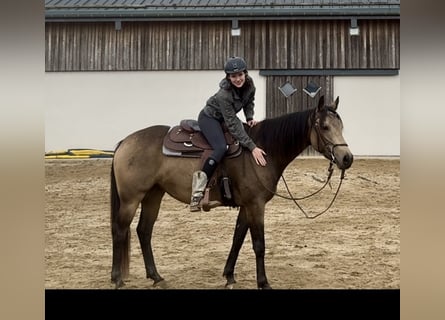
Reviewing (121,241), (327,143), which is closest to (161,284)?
(121,241)

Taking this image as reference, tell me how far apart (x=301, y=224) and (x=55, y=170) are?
2589mm

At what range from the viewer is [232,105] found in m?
3.81

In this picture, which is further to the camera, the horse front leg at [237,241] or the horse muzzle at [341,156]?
the horse front leg at [237,241]

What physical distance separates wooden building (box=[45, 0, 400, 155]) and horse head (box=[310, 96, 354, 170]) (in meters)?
2.30

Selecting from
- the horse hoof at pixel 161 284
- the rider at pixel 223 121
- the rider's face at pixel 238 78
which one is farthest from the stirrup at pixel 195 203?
the rider's face at pixel 238 78

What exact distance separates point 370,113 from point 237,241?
2.67 meters

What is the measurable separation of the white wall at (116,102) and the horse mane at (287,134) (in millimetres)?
1884

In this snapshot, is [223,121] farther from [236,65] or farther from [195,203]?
[195,203]

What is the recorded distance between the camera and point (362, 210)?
6160 mm

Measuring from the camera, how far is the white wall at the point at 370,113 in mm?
5875

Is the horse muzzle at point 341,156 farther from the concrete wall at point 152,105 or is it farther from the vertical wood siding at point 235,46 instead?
the vertical wood siding at point 235,46
